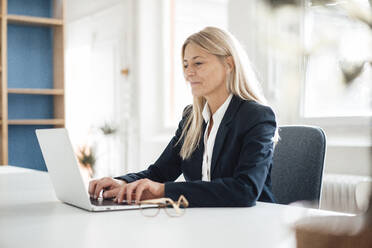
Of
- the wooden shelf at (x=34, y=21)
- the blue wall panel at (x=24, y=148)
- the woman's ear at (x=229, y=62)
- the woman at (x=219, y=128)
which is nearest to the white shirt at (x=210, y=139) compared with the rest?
the woman at (x=219, y=128)

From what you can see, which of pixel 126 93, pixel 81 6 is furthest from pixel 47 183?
pixel 81 6

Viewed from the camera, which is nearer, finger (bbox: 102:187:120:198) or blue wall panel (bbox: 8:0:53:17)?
finger (bbox: 102:187:120:198)

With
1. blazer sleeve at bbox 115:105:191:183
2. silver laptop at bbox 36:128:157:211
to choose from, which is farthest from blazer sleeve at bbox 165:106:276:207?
blazer sleeve at bbox 115:105:191:183

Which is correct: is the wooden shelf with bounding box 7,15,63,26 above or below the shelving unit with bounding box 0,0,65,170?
above

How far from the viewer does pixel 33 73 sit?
408 centimetres

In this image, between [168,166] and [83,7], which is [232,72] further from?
[83,7]

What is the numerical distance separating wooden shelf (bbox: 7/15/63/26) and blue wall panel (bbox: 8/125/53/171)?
84 cm

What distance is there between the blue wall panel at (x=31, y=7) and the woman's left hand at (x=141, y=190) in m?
3.18

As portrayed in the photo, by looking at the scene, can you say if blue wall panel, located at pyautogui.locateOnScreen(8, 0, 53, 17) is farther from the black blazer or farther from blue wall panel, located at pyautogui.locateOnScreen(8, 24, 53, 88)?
the black blazer

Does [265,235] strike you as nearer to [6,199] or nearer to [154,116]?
[6,199]

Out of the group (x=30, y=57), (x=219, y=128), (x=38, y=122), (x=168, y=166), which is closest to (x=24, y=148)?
(x=38, y=122)

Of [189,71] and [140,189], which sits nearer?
[140,189]

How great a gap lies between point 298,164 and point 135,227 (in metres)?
0.83

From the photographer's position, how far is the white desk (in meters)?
0.81
